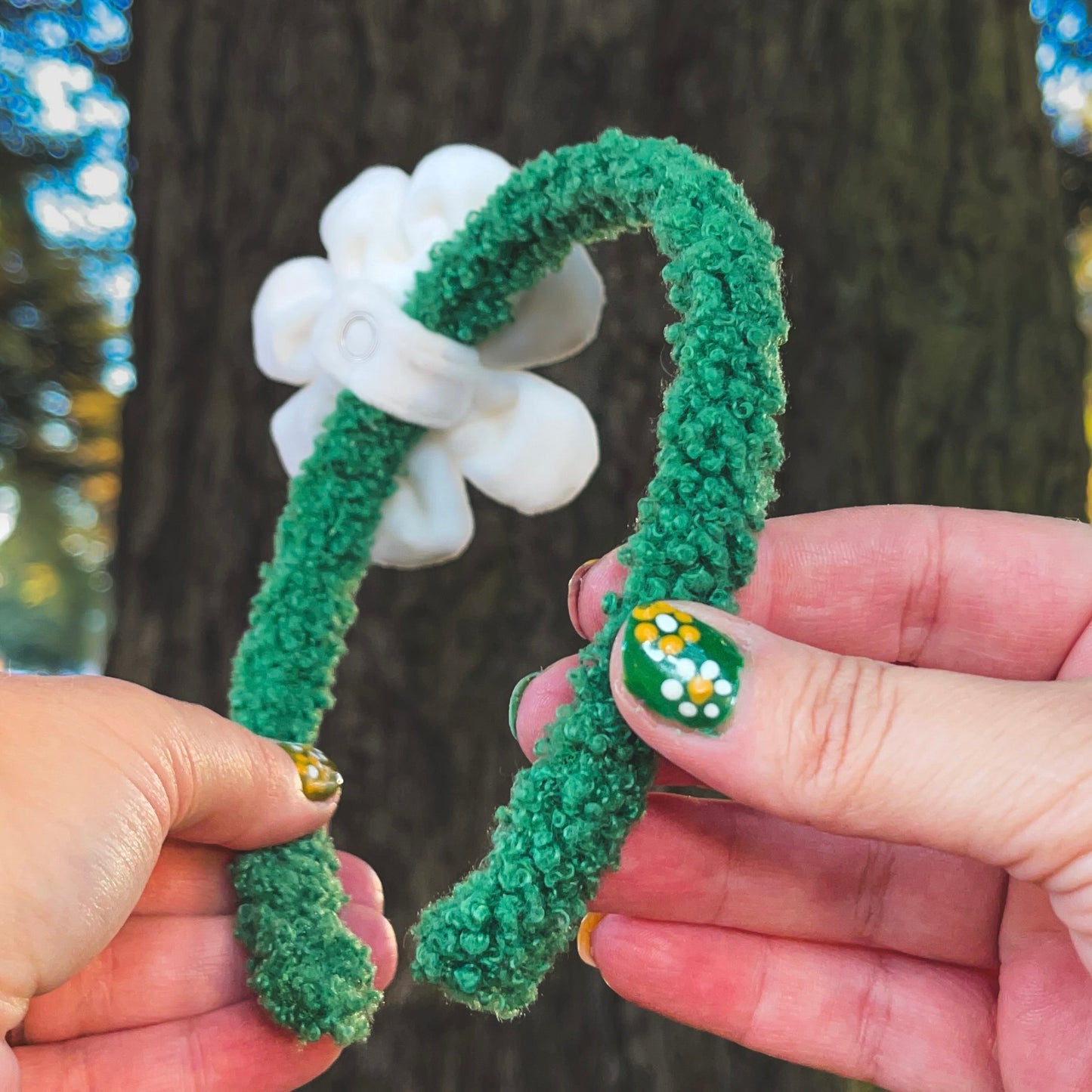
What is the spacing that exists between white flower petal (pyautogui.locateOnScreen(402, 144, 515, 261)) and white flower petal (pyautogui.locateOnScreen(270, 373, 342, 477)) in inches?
4.5

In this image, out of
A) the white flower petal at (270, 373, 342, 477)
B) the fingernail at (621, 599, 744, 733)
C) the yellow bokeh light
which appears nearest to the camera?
the fingernail at (621, 599, 744, 733)

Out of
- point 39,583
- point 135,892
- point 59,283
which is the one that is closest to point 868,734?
point 135,892

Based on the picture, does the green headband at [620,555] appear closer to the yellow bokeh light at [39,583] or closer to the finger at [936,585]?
the finger at [936,585]

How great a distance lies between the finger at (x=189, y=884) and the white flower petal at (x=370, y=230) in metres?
0.37

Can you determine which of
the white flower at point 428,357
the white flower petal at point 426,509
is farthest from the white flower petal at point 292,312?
the white flower petal at point 426,509

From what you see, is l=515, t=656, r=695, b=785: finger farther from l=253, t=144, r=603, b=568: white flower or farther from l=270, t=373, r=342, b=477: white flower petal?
l=270, t=373, r=342, b=477: white flower petal

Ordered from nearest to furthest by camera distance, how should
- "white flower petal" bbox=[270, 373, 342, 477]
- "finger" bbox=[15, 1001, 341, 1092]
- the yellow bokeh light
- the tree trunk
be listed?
"finger" bbox=[15, 1001, 341, 1092], "white flower petal" bbox=[270, 373, 342, 477], the tree trunk, the yellow bokeh light

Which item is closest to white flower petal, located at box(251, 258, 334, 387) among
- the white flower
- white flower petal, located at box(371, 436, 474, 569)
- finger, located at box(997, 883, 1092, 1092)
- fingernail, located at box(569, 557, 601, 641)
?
the white flower

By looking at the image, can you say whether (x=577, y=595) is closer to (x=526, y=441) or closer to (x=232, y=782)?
(x=526, y=441)

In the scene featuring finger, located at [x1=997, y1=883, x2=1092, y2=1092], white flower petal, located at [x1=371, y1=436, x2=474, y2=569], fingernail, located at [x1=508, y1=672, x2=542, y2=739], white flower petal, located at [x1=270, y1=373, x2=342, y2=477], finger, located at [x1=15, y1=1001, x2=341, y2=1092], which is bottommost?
finger, located at [x1=15, y1=1001, x2=341, y2=1092]

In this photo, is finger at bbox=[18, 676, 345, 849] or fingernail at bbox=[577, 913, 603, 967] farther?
fingernail at bbox=[577, 913, 603, 967]

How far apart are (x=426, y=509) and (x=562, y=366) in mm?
331

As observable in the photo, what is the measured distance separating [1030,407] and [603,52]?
0.57 m

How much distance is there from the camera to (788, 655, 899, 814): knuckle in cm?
43
